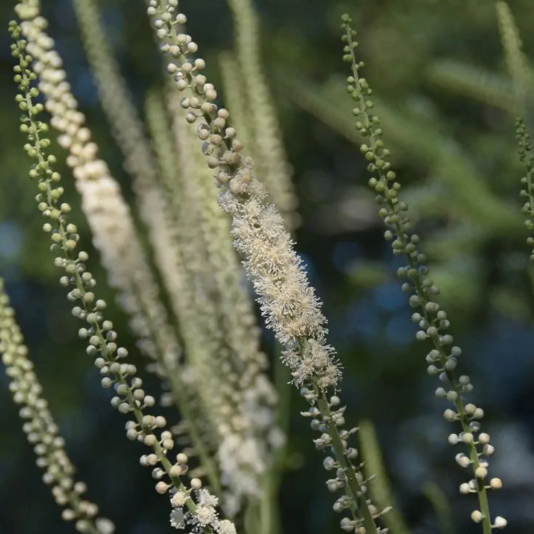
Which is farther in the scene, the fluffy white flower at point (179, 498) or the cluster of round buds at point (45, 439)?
the cluster of round buds at point (45, 439)

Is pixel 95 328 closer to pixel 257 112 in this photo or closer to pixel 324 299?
pixel 257 112

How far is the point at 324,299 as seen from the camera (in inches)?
222

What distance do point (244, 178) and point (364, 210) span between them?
16.9 ft

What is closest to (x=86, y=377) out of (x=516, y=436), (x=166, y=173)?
(x=516, y=436)

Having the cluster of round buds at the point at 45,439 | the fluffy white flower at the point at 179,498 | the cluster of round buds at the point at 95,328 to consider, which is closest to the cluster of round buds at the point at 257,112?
the cluster of round buds at the point at 45,439

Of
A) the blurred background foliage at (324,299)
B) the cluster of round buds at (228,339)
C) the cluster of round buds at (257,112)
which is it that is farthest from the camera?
the blurred background foliage at (324,299)

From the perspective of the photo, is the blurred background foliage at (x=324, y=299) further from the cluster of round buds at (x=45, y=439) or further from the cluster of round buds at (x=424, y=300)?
the cluster of round buds at (x=424, y=300)

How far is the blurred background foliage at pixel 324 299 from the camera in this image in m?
4.56

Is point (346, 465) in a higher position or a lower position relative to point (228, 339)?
lower

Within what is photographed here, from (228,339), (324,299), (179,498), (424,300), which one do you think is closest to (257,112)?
(228,339)

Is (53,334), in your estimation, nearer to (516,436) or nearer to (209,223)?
(516,436)

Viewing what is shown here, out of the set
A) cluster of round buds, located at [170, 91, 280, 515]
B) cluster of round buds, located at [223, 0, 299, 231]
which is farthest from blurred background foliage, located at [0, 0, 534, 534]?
cluster of round buds, located at [170, 91, 280, 515]

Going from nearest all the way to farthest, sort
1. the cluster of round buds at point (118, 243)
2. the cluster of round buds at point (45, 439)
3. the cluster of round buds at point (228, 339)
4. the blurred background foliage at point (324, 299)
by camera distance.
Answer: the cluster of round buds at point (45, 439), the cluster of round buds at point (118, 243), the cluster of round buds at point (228, 339), the blurred background foliage at point (324, 299)

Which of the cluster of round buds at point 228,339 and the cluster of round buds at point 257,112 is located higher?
the cluster of round buds at point 257,112
